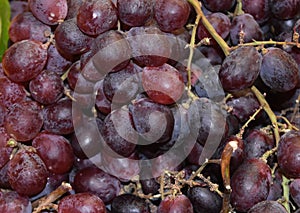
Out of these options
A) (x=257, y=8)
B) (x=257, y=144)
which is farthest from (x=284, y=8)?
(x=257, y=144)

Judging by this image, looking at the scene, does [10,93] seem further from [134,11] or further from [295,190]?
[295,190]

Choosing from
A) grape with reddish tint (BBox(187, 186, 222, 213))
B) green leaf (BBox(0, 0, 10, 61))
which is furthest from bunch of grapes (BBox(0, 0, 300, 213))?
green leaf (BBox(0, 0, 10, 61))

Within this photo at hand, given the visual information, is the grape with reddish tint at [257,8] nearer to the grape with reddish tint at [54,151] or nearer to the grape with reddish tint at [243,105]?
the grape with reddish tint at [243,105]

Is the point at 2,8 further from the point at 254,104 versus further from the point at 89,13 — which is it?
the point at 254,104

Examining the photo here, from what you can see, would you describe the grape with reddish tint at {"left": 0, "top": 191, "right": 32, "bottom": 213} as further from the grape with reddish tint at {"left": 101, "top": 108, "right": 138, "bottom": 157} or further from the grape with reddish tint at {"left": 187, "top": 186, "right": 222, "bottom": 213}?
the grape with reddish tint at {"left": 187, "top": 186, "right": 222, "bottom": 213}

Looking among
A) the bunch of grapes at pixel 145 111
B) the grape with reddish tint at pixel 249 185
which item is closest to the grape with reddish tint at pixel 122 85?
the bunch of grapes at pixel 145 111

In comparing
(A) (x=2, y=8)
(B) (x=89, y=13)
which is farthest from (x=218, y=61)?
(A) (x=2, y=8)
